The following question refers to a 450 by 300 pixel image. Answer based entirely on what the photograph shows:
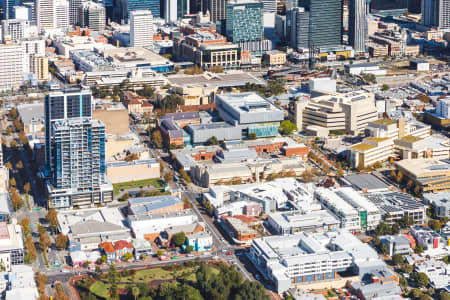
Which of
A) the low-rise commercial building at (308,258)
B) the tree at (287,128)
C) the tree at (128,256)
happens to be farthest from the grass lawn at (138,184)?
the tree at (287,128)

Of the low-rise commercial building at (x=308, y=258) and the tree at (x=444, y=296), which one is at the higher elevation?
the low-rise commercial building at (x=308, y=258)

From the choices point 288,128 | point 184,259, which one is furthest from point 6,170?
point 288,128

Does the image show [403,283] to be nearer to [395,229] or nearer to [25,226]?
[395,229]

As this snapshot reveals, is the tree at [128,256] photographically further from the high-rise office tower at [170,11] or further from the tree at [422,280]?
the high-rise office tower at [170,11]

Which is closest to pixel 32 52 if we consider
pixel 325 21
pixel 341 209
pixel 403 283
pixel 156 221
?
pixel 325 21

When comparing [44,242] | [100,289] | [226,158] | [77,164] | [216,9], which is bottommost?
[100,289]

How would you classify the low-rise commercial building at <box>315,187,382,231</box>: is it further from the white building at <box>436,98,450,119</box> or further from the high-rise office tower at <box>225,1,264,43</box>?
the high-rise office tower at <box>225,1,264,43</box>
